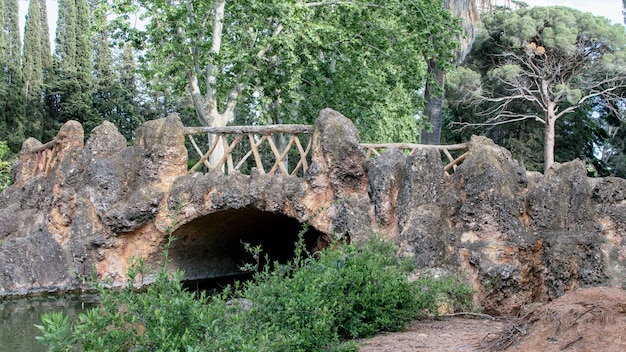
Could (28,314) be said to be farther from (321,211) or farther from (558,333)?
(558,333)

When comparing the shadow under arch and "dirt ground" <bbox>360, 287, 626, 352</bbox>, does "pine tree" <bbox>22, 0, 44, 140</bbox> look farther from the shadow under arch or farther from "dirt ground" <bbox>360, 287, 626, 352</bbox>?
"dirt ground" <bbox>360, 287, 626, 352</bbox>

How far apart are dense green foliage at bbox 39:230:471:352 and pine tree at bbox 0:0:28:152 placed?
2402cm

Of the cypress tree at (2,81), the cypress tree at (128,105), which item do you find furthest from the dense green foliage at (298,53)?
the cypress tree at (128,105)

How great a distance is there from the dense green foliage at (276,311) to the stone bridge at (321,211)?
78 cm


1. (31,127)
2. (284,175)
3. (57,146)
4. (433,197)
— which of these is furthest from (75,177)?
(31,127)

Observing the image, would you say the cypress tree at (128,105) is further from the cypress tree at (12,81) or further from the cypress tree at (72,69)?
the cypress tree at (12,81)

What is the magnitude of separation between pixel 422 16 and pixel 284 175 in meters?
7.39

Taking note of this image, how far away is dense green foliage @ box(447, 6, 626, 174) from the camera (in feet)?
85.1

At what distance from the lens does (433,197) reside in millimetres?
9484

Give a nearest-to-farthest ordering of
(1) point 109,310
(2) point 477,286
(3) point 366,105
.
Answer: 1. (1) point 109,310
2. (2) point 477,286
3. (3) point 366,105

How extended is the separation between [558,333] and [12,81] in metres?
29.2

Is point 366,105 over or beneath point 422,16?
beneath

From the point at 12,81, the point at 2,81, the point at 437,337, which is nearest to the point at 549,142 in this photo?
the point at 437,337

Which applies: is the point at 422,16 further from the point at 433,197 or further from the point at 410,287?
the point at 410,287
